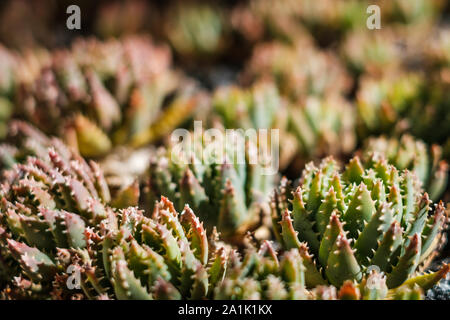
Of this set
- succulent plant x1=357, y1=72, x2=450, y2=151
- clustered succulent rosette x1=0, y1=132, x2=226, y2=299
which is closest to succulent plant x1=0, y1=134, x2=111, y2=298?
clustered succulent rosette x1=0, y1=132, x2=226, y2=299

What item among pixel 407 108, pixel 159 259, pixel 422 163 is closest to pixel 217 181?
pixel 159 259

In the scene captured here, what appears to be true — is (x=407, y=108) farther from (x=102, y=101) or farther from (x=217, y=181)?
(x=102, y=101)

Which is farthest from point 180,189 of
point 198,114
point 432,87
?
point 432,87

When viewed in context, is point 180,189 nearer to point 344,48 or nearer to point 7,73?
point 7,73

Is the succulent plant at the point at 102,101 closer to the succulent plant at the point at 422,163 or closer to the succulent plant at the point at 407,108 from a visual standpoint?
the succulent plant at the point at 407,108

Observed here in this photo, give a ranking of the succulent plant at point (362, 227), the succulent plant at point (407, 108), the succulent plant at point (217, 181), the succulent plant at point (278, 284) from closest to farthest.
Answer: the succulent plant at point (278, 284), the succulent plant at point (362, 227), the succulent plant at point (217, 181), the succulent plant at point (407, 108)

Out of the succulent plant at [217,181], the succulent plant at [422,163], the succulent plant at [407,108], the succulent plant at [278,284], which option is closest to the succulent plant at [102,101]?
the succulent plant at [217,181]
